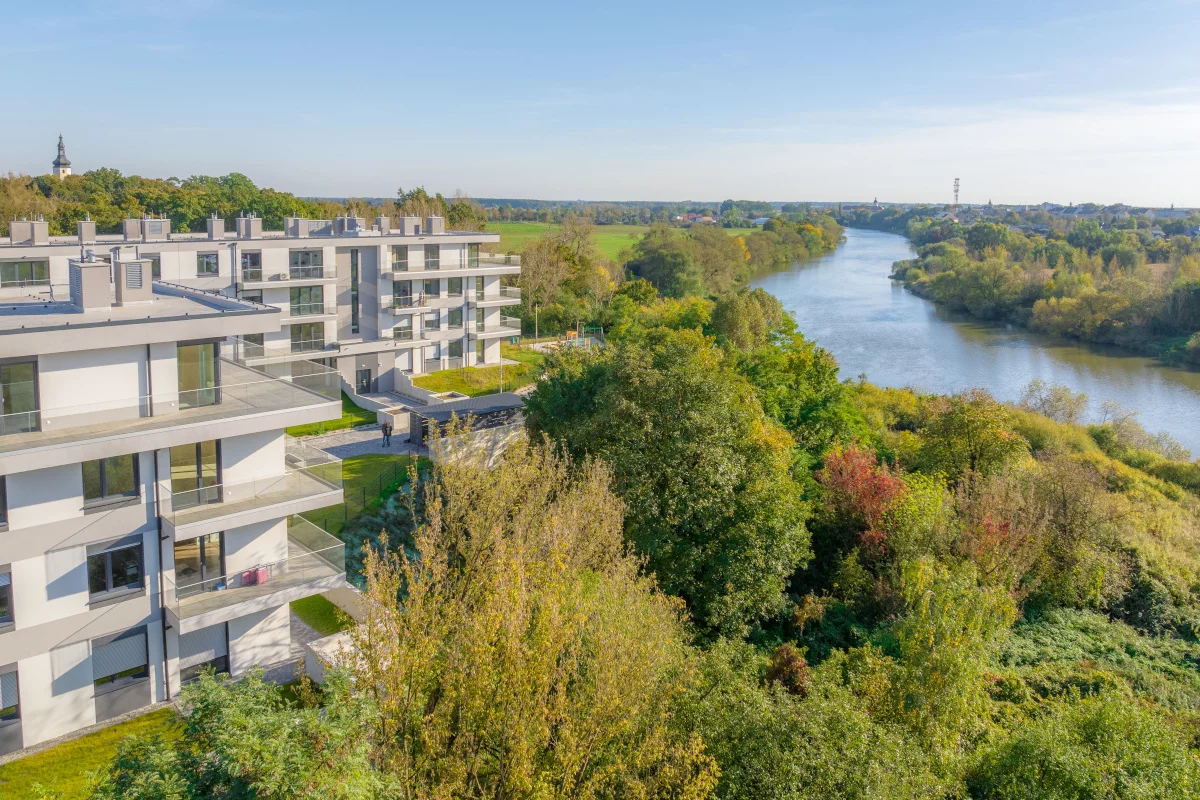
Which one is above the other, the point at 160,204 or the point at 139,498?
the point at 160,204

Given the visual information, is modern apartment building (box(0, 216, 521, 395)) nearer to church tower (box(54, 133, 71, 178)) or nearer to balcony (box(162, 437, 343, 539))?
balcony (box(162, 437, 343, 539))

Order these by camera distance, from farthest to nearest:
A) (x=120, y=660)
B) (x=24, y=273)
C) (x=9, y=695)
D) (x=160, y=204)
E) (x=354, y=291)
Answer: (x=160, y=204), (x=354, y=291), (x=24, y=273), (x=120, y=660), (x=9, y=695)

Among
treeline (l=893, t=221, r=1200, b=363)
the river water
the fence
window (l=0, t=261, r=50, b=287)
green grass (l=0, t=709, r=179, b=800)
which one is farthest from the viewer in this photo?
treeline (l=893, t=221, r=1200, b=363)

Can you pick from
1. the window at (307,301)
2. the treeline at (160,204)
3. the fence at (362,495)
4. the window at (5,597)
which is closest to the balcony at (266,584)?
the window at (5,597)

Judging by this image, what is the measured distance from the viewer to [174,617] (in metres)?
15.1

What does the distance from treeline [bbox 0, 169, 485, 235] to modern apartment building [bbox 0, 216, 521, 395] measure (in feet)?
69.8

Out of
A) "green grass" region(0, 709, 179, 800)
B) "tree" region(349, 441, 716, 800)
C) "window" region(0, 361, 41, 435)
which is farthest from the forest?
"window" region(0, 361, 41, 435)

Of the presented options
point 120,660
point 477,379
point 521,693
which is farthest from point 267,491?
point 477,379

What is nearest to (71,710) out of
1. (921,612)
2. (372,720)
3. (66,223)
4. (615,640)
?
(372,720)

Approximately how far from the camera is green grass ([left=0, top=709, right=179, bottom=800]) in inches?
512

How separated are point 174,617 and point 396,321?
26.8 meters

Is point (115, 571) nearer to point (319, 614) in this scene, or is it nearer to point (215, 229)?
point (319, 614)

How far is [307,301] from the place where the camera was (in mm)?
36938

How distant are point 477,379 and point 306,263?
9526mm
